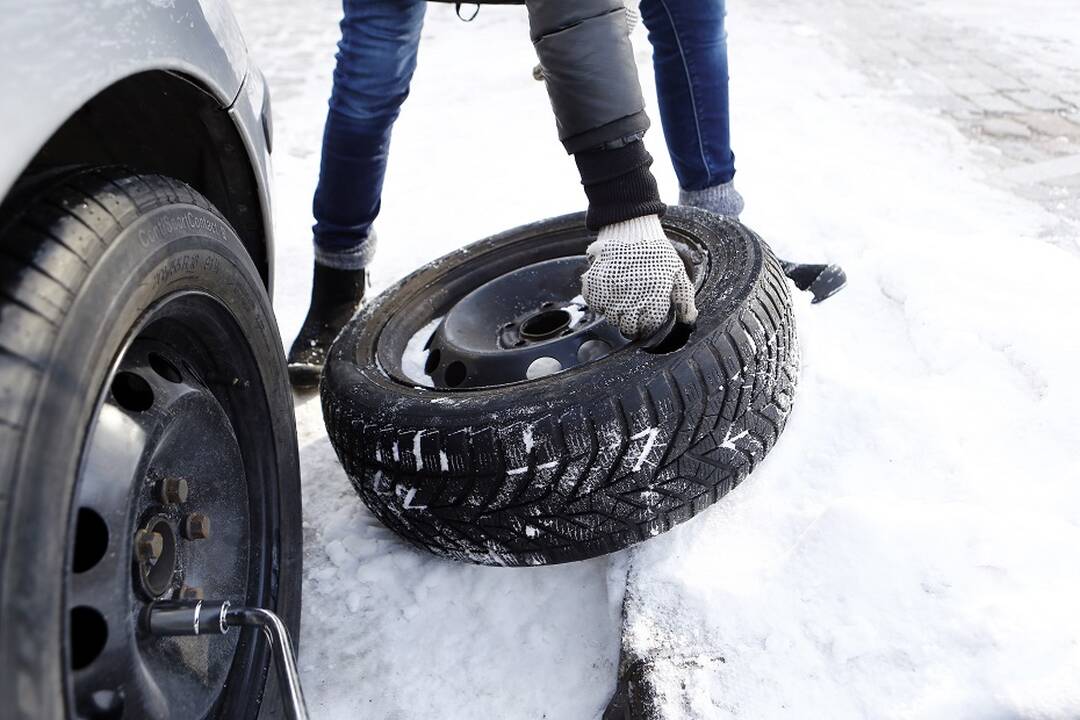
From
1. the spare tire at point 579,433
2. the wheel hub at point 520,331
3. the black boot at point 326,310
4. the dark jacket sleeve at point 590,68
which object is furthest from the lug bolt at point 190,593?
the black boot at point 326,310

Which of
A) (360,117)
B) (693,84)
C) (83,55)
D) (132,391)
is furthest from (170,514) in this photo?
(693,84)

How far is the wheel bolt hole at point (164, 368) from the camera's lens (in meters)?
1.18

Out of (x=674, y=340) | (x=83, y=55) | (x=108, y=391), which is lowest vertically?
(x=674, y=340)

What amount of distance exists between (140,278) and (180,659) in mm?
507

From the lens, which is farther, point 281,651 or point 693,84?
point 693,84

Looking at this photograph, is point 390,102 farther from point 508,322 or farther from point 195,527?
point 195,527

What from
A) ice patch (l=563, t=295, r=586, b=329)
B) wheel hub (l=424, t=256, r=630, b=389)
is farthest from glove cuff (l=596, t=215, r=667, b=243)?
ice patch (l=563, t=295, r=586, b=329)

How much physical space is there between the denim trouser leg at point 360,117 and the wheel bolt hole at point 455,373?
0.68m

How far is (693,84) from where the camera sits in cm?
245

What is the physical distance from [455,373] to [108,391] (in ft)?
2.90

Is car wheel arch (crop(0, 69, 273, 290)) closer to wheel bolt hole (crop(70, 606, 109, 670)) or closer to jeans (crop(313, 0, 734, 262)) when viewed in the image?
wheel bolt hole (crop(70, 606, 109, 670))

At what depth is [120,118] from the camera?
4.46 ft

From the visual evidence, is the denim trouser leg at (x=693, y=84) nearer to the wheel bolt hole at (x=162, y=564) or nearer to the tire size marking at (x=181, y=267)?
the tire size marking at (x=181, y=267)

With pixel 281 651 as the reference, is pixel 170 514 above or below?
above
